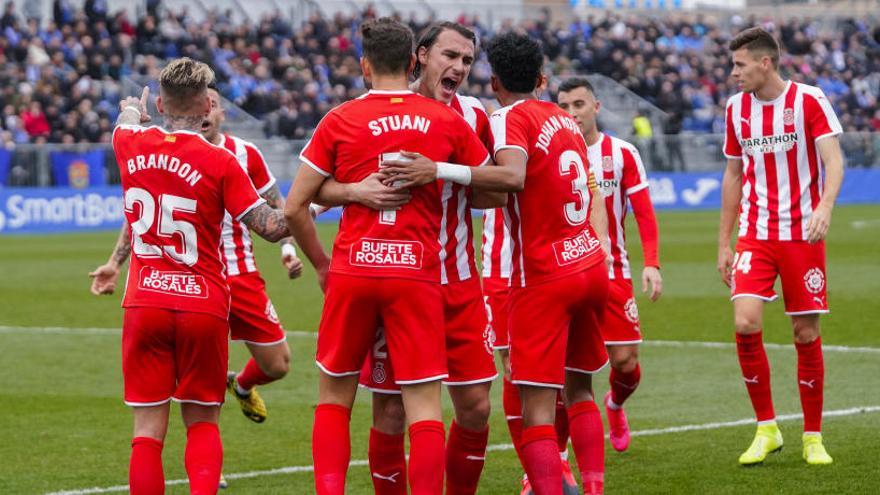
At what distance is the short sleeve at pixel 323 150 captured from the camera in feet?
18.4

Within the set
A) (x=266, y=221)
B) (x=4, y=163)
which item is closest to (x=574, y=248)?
(x=266, y=221)

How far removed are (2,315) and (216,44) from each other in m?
20.6

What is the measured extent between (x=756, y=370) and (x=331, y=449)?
3.04 m

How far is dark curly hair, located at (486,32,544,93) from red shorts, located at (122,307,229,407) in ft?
5.21

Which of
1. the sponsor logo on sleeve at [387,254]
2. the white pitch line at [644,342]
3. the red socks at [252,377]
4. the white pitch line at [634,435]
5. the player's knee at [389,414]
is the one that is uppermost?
the sponsor logo on sleeve at [387,254]

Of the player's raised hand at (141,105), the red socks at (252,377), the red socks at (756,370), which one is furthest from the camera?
the red socks at (252,377)

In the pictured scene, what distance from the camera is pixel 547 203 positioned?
6.11m

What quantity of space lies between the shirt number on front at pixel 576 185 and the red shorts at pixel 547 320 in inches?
9.3

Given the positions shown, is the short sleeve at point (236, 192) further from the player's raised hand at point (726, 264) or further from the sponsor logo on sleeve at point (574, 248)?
the player's raised hand at point (726, 264)

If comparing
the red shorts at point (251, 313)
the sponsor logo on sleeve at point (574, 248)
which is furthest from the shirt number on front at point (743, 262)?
the red shorts at point (251, 313)

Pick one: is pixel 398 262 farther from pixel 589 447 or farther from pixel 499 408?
pixel 499 408

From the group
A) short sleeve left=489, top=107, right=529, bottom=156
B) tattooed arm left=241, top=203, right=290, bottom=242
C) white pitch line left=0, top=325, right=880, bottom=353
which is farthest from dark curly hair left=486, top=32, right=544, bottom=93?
white pitch line left=0, top=325, right=880, bottom=353

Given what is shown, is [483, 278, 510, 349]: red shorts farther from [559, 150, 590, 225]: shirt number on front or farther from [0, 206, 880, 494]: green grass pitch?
[559, 150, 590, 225]: shirt number on front

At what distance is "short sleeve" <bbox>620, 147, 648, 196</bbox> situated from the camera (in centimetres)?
820
